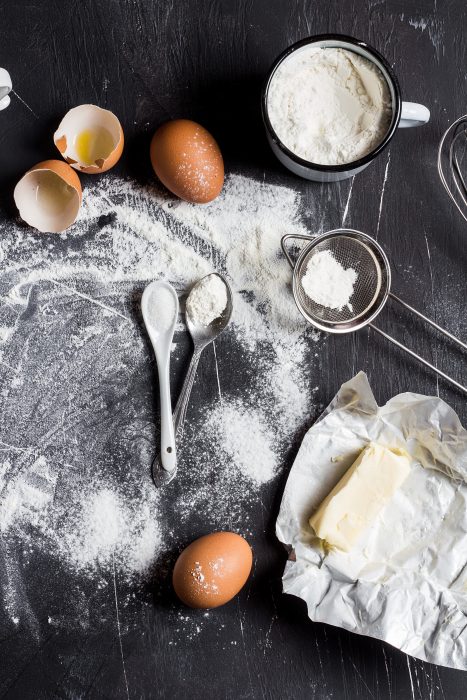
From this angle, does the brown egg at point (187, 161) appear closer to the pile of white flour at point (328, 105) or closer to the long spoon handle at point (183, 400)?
the pile of white flour at point (328, 105)

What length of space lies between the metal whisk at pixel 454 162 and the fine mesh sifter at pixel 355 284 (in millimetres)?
190

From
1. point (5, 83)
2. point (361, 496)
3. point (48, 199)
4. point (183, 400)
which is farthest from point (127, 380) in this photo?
point (5, 83)

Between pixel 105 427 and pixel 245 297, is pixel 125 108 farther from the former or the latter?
pixel 105 427

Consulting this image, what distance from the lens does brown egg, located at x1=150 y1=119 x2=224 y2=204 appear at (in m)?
1.17

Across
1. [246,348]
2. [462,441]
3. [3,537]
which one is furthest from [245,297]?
[3,537]

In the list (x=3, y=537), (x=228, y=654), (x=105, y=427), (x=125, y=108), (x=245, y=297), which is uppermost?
(x=125, y=108)

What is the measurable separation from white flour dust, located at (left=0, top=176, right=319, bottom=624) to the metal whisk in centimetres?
29

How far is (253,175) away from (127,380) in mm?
437

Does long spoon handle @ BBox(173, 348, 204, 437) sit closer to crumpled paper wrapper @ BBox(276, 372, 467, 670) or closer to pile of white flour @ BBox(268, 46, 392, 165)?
crumpled paper wrapper @ BBox(276, 372, 467, 670)

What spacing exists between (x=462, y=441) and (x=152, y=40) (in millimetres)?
904

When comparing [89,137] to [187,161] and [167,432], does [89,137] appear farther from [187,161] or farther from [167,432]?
[167,432]

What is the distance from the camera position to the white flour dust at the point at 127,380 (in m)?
1.23

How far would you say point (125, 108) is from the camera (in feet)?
4.13

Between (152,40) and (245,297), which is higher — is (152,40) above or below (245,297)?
above
